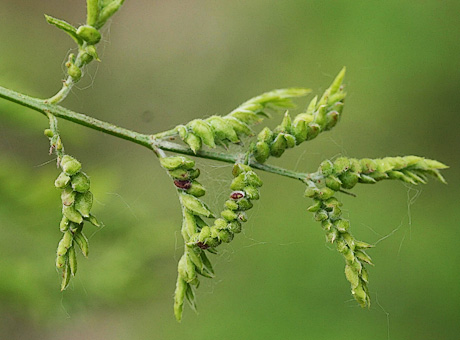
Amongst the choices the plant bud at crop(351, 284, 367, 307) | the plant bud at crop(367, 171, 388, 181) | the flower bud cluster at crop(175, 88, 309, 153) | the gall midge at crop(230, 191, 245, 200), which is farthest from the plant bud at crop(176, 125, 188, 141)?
the plant bud at crop(351, 284, 367, 307)

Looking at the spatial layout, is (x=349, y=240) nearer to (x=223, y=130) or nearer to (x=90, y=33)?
(x=223, y=130)

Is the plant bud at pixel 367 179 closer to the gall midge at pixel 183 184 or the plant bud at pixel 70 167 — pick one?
the gall midge at pixel 183 184

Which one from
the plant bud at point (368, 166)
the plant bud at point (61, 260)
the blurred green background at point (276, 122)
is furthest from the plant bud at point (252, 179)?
the blurred green background at point (276, 122)

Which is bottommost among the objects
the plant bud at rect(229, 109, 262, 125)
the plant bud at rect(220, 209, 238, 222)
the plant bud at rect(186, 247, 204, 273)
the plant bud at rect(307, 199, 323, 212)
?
the plant bud at rect(186, 247, 204, 273)

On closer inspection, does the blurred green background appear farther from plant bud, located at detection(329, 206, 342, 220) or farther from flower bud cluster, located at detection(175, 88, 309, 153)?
plant bud, located at detection(329, 206, 342, 220)

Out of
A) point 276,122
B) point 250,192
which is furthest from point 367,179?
point 276,122

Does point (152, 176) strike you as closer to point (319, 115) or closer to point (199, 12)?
point (199, 12)

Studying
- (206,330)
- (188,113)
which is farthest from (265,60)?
(206,330)
